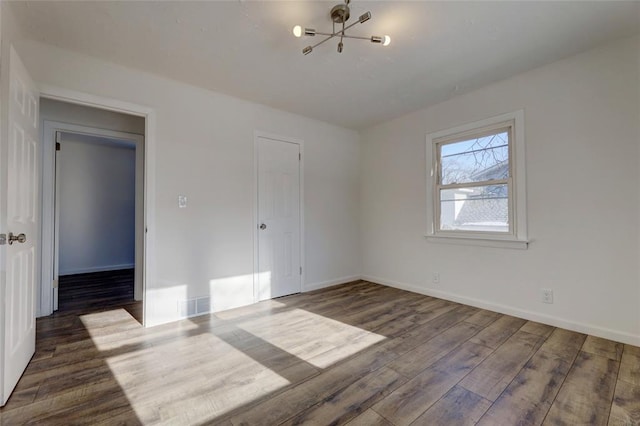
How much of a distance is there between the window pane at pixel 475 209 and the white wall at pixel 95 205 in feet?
19.5

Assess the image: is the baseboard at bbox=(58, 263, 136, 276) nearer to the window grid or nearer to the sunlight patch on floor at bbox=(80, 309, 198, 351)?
the sunlight patch on floor at bbox=(80, 309, 198, 351)

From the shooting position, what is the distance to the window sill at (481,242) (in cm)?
290

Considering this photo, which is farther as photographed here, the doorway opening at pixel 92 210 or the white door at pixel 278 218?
the white door at pixel 278 218

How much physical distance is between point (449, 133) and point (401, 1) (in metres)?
1.96

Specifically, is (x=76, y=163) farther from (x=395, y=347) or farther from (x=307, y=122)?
(x=395, y=347)

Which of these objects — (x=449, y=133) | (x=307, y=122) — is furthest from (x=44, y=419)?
(x=449, y=133)

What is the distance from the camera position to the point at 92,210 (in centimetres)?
549

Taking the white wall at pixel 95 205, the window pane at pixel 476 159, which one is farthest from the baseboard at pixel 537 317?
the white wall at pixel 95 205

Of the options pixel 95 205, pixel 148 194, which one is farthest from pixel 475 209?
pixel 95 205

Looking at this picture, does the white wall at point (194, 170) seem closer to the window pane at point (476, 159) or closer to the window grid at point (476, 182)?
the window grid at point (476, 182)

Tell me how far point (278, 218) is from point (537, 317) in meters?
3.01

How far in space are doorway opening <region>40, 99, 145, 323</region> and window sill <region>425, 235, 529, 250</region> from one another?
3.56m

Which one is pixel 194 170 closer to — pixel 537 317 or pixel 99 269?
pixel 537 317

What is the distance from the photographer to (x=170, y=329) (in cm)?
268
